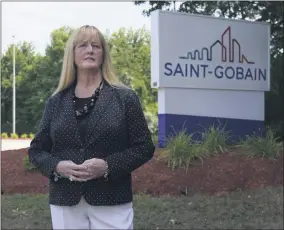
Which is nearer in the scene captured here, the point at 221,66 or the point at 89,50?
the point at 89,50

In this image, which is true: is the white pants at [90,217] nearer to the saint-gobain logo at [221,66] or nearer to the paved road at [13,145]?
the saint-gobain logo at [221,66]

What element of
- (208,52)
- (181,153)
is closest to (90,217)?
(181,153)

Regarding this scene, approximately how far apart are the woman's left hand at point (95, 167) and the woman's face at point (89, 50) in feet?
1.73

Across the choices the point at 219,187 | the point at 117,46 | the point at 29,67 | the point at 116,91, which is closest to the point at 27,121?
the point at 29,67

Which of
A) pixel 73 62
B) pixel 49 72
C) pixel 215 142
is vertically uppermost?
pixel 49 72

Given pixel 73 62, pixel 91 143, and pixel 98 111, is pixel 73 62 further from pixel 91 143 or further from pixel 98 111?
pixel 91 143

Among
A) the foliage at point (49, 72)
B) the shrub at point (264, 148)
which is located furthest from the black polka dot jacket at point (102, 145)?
the foliage at point (49, 72)

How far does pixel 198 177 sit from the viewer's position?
776 centimetres

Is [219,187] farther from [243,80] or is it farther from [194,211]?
[243,80]

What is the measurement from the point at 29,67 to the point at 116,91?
38.7m

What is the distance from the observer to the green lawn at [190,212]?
19.0ft

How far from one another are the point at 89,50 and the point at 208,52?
789 cm

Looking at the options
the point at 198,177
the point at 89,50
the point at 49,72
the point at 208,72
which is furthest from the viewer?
the point at 49,72

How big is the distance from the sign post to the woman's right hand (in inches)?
277
